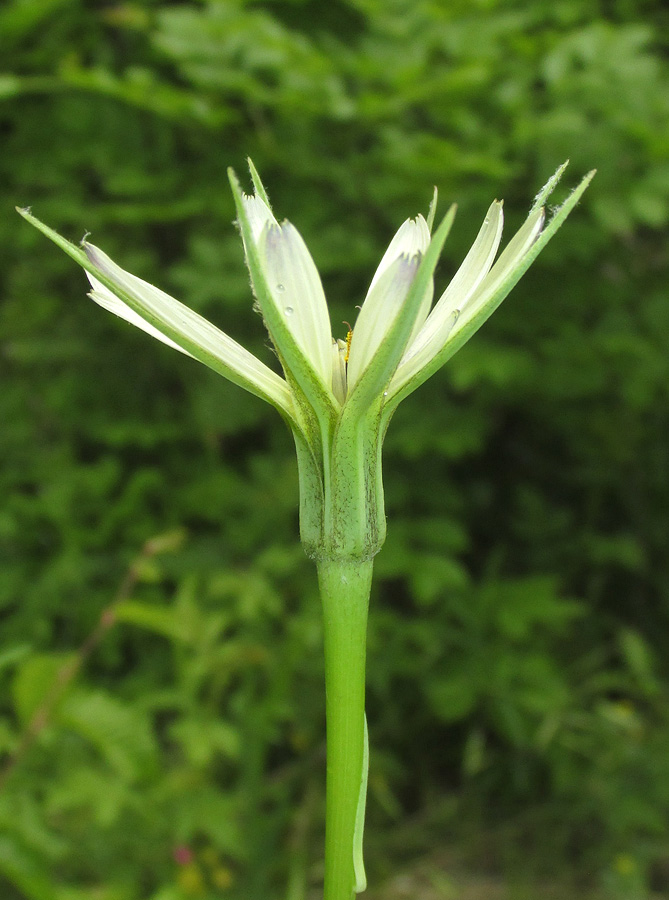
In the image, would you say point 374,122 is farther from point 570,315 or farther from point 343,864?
point 343,864

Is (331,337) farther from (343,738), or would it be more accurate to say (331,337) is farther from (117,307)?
(343,738)

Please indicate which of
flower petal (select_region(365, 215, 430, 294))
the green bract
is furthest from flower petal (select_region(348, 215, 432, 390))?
flower petal (select_region(365, 215, 430, 294))

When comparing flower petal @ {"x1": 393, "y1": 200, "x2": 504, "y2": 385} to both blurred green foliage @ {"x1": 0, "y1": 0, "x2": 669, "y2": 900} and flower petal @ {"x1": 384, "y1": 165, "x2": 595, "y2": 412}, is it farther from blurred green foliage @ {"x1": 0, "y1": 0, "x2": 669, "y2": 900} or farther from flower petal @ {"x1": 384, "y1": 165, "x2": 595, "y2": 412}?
blurred green foliage @ {"x1": 0, "y1": 0, "x2": 669, "y2": 900}

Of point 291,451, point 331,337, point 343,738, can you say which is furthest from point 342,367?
point 291,451

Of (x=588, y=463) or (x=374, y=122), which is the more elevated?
(x=374, y=122)

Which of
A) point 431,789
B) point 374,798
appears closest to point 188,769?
point 374,798

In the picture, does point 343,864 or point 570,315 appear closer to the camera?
point 343,864
